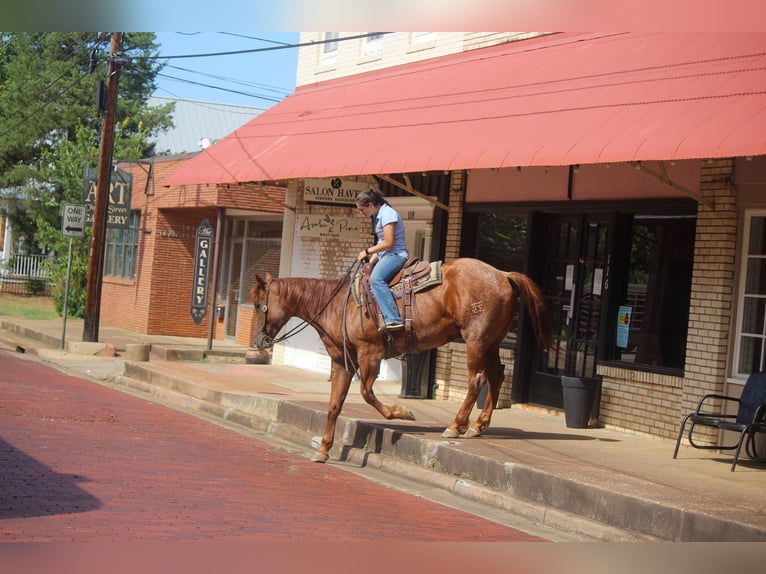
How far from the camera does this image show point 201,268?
23.9 meters

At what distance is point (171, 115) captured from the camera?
51.2 metres

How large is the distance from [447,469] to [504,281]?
84.7 inches

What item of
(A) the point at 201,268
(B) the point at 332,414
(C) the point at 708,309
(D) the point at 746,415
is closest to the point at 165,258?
(A) the point at 201,268

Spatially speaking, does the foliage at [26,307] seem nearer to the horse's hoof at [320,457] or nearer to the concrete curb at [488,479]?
the concrete curb at [488,479]

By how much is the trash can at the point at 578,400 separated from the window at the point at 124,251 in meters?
18.0

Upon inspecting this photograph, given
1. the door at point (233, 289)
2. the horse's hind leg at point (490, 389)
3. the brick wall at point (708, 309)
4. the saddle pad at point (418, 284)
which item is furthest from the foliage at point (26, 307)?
the brick wall at point (708, 309)

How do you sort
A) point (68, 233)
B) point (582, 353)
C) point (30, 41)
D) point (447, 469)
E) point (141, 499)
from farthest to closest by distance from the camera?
point (30, 41) < point (68, 233) < point (582, 353) < point (447, 469) < point (141, 499)

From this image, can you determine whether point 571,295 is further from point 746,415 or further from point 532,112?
point 746,415

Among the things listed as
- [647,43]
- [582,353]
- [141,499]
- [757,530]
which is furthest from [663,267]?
[141,499]

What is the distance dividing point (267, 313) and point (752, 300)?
17.5 feet

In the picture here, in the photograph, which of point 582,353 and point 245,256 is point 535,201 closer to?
point 582,353

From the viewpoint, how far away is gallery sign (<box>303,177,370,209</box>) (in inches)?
712

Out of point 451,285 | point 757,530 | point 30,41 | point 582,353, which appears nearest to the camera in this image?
point 757,530

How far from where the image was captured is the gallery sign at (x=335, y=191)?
1808 centimetres
